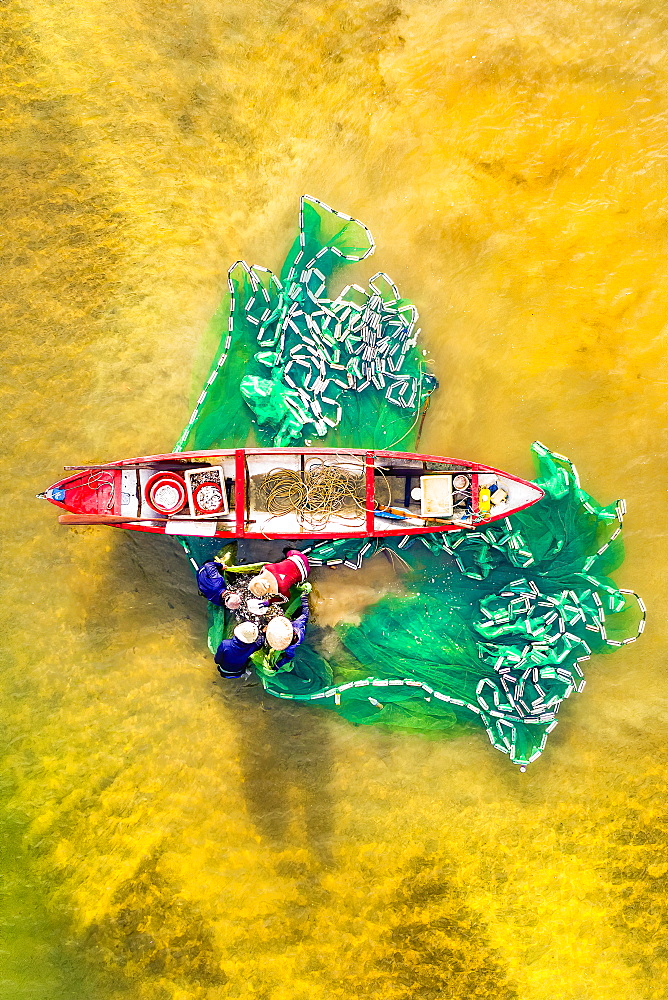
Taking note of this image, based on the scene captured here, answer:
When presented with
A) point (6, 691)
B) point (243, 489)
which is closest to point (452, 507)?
point (243, 489)

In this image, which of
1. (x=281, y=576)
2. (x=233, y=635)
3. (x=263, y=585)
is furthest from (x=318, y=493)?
(x=233, y=635)

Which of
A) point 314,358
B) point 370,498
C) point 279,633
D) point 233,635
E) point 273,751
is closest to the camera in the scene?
point 279,633

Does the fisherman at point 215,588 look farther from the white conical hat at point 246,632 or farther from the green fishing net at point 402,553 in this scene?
the green fishing net at point 402,553

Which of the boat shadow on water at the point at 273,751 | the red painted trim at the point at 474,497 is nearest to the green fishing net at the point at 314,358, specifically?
the red painted trim at the point at 474,497

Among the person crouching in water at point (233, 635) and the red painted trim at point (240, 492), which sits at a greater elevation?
the red painted trim at point (240, 492)

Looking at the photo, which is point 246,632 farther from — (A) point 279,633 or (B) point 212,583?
(B) point 212,583

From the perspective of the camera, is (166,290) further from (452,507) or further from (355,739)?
(355,739)
